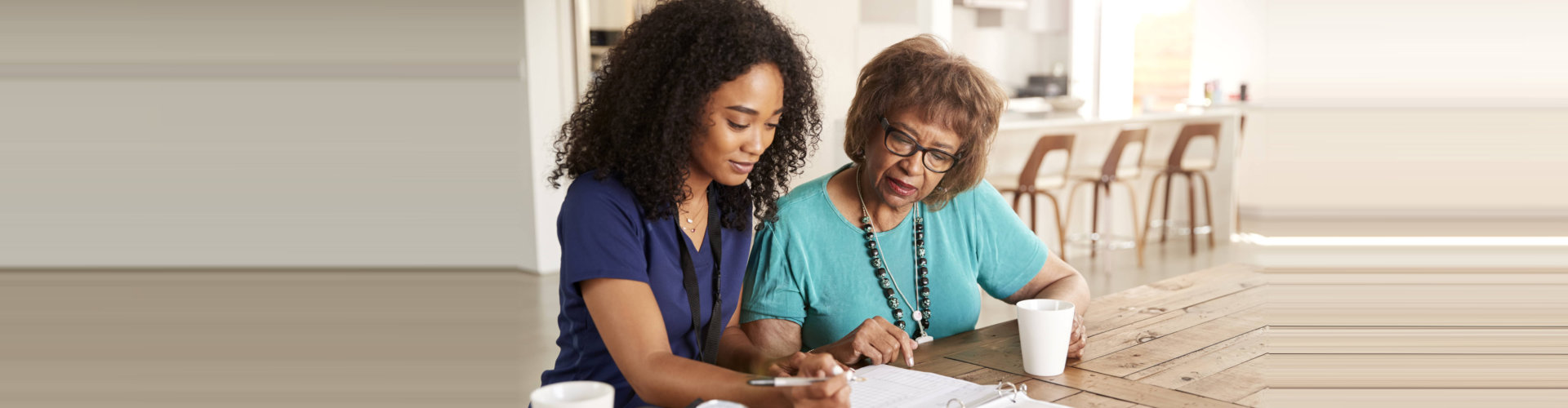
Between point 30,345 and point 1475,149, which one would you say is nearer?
point 1475,149

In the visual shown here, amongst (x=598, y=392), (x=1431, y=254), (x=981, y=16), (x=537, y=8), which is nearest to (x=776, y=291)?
(x=598, y=392)

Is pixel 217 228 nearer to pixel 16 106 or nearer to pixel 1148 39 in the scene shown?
pixel 16 106

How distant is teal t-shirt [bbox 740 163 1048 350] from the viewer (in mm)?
1722

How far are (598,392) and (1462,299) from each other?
1.02 metres

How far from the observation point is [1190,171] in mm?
6359

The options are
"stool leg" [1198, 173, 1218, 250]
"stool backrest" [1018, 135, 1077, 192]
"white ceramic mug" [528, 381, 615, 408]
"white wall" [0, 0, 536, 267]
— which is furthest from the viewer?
"stool leg" [1198, 173, 1218, 250]

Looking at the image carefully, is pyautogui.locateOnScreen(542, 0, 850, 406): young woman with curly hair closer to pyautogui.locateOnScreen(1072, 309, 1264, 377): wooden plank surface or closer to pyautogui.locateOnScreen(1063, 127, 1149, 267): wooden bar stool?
pyautogui.locateOnScreen(1072, 309, 1264, 377): wooden plank surface

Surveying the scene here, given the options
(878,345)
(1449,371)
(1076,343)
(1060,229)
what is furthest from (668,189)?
(1060,229)

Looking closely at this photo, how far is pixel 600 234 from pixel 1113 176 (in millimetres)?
5123

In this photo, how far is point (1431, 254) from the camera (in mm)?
1180

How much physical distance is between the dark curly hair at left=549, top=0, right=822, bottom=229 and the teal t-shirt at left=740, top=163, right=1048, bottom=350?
381 millimetres

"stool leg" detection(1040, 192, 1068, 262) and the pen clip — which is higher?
the pen clip

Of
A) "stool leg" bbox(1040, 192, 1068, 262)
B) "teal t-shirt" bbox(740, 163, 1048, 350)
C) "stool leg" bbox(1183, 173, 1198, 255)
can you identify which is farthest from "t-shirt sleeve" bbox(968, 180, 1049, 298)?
"stool leg" bbox(1183, 173, 1198, 255)

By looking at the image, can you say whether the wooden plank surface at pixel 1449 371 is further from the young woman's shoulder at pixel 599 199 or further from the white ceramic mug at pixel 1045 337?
the young woman's shoulder at pixel 599 199
